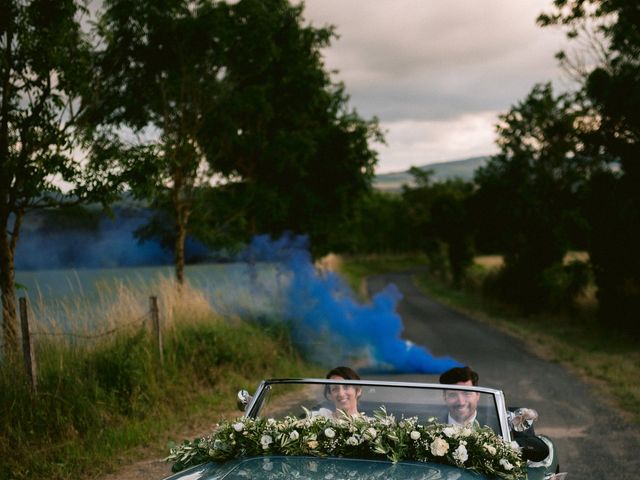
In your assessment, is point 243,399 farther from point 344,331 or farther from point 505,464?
point 344,331

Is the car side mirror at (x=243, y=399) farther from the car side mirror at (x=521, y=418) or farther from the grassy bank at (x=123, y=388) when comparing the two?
the grassy bank at (x=123, y=388)

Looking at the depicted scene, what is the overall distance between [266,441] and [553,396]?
7.74 meters

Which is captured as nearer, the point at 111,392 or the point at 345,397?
the point at 345,397

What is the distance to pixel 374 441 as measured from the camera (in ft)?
11.7

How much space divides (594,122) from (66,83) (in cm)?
1339

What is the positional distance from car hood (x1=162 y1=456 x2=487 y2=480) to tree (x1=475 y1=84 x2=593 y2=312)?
1750 centimetres

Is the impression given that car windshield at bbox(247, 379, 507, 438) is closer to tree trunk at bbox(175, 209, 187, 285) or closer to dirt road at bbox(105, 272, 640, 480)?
dirt road at bbox(105, 272, 640, 480)

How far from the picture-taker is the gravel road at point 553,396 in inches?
268

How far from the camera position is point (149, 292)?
10594 mm

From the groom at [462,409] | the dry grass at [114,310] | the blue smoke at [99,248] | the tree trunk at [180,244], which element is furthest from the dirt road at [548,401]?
the blue smoke at [99,248]

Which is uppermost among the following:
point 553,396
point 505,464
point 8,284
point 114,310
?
point 8,284

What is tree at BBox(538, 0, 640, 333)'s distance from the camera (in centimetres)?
1495

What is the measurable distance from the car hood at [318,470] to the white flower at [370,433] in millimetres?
127

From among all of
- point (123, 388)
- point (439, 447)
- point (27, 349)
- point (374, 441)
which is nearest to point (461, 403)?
point (439, 447)
